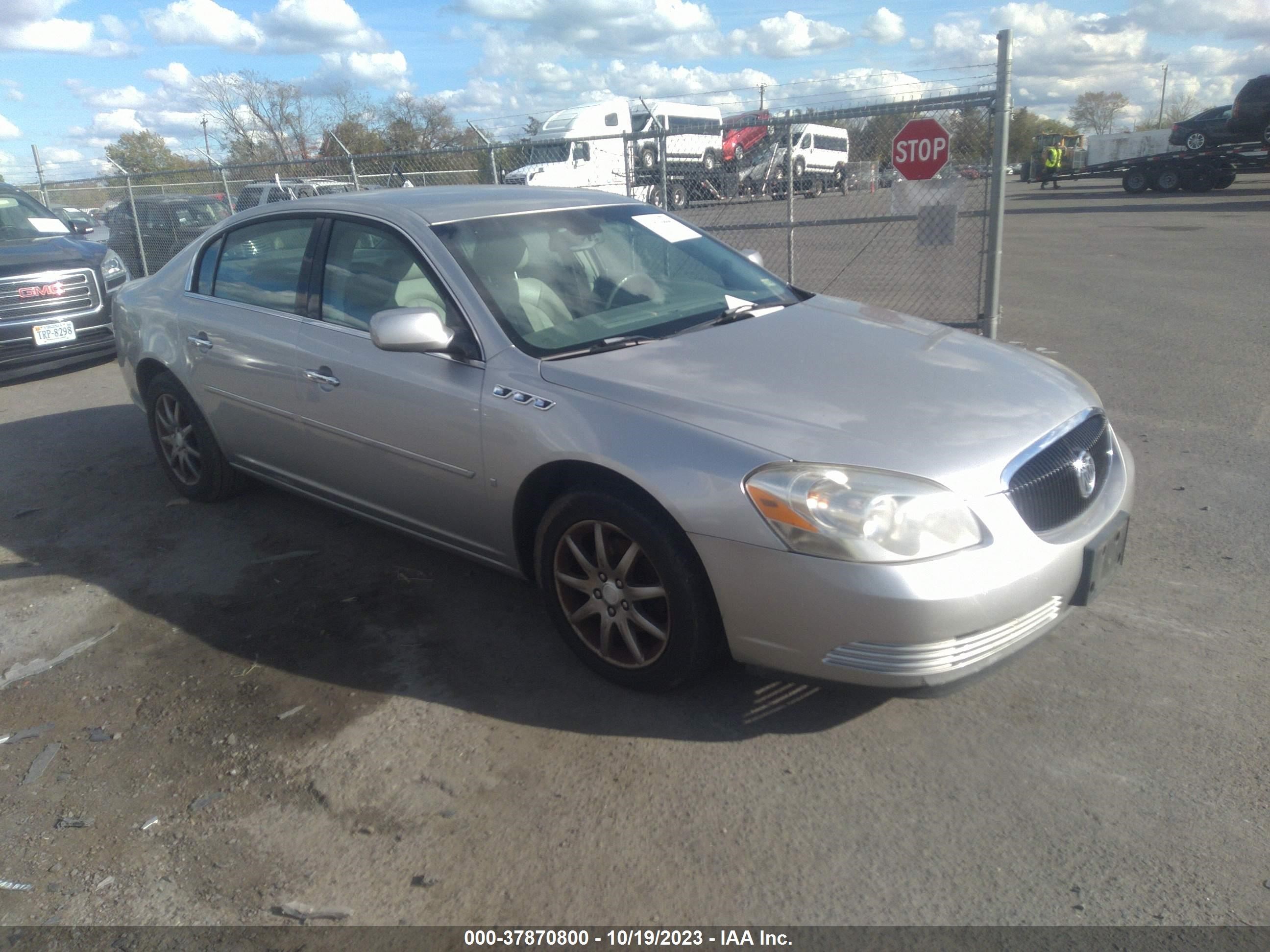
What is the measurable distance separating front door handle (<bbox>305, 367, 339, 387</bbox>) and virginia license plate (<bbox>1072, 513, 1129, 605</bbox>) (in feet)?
9.40

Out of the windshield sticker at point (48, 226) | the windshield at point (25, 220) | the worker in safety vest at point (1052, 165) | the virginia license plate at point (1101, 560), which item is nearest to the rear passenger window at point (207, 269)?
the virginia license plate at point (1101, 560)

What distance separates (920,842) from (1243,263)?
13.2 m

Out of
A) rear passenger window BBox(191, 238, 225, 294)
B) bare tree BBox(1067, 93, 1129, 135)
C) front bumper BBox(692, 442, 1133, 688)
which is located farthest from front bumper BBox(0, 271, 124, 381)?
bare tree BBox(1067, 93, 1129, 135)

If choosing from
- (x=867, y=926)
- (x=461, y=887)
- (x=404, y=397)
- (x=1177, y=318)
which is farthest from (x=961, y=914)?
(x=1177, y=318)

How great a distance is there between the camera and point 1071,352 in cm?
800

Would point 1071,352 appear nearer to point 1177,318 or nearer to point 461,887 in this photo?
point 1177,318

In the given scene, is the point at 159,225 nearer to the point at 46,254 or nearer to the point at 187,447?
the point at 46,254

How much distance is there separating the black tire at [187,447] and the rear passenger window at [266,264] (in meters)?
0.68

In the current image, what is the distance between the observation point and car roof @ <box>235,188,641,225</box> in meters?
3.97

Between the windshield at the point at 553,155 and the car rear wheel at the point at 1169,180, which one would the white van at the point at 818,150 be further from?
the car rear wheel at the point at 1169,180

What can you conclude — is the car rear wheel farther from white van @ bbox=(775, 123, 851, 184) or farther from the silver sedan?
the silver sedan

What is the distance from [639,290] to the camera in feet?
13.0

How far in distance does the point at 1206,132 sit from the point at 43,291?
31.5m

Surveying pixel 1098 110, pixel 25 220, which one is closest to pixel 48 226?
pixel 25 220
